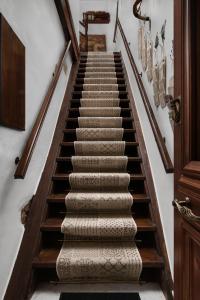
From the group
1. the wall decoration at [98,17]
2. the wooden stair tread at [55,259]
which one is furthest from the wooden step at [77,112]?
the wall decoration at [98,17]

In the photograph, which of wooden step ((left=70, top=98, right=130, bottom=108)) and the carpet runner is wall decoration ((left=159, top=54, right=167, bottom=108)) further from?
wooden step ((left=70, top=98, right=130, bottom=108))

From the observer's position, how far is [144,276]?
1.64 m

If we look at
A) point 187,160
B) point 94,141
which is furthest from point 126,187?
point 187,160

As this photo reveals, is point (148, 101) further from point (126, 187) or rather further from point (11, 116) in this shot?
point (11, 116)

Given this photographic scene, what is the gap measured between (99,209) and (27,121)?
951mm

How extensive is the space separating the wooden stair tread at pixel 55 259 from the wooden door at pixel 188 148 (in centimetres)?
70

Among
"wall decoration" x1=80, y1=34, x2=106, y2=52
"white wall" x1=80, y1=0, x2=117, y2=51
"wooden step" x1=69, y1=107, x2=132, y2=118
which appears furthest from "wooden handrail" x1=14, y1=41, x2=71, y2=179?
"white wall" x1=80, y1=0, x2=117, y2=51

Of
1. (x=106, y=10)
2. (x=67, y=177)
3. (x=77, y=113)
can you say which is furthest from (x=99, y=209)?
(x=106, y=10)

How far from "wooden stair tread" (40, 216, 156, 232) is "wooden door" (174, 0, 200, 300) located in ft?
2.92

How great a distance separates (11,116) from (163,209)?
129 cm

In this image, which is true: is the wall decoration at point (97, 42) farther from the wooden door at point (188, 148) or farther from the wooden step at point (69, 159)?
the wooden door at point (188, 148)

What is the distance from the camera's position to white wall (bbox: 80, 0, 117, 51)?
7.01 meters

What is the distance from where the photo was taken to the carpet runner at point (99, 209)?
1.57m

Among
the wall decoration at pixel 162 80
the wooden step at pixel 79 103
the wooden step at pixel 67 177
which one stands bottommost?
the wooden step at pixel 67 177
